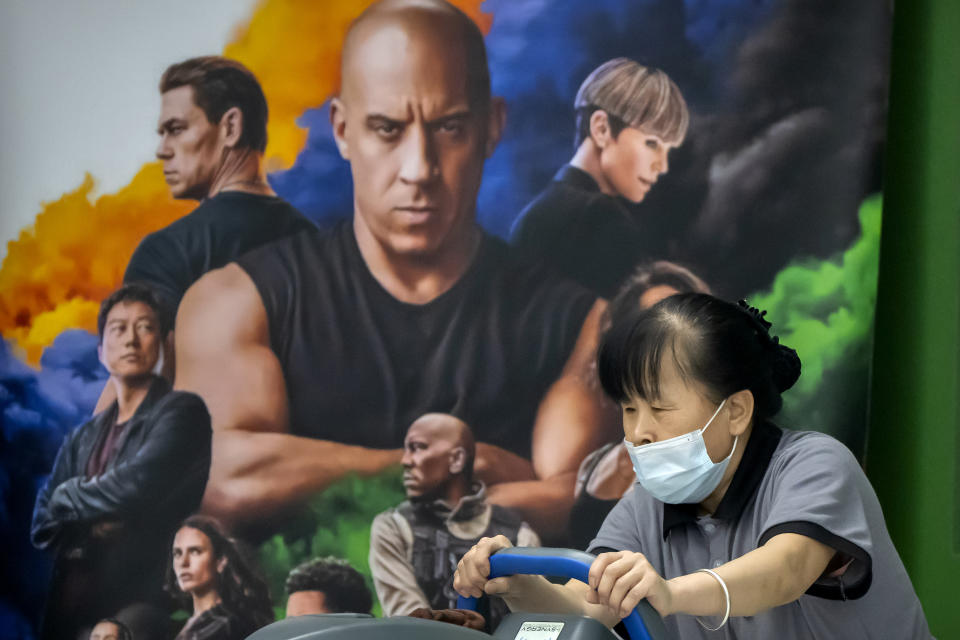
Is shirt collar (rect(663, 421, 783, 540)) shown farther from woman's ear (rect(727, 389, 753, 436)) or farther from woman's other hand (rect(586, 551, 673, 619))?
woman's other hand (rect(586, 551, 673, 619))

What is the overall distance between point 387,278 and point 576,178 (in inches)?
26.2

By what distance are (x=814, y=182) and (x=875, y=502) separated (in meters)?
1.44

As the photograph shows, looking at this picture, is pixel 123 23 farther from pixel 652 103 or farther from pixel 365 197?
pixel 652 103

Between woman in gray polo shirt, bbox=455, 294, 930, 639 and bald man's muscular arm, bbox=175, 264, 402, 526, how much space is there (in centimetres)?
137

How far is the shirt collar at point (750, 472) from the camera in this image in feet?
5.48

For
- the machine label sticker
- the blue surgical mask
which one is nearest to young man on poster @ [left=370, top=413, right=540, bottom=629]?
the blue surgical mask

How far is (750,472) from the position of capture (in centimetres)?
168

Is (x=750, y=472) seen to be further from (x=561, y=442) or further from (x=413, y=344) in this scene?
(x=413, y=344)

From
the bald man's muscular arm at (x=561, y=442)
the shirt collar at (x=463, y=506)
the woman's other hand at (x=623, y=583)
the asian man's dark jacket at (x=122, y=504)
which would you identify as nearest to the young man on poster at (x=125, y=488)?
the asian man's dark jacket at (x=122, y=504)

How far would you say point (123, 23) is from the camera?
3152 millimetres

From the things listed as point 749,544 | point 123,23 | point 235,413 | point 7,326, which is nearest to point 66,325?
point 7,326

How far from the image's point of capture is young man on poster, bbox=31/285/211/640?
9.71 feet

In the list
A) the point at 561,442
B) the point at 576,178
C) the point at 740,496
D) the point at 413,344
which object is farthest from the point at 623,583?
the point at 576,178

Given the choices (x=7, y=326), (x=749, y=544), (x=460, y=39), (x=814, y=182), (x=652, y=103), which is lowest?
(x=749, y=544)
